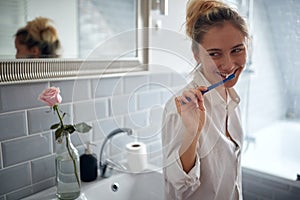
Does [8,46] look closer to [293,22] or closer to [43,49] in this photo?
[43,49]

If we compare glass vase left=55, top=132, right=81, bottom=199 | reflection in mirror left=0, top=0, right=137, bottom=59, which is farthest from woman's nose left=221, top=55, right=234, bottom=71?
glass vase left=55, top=132, right=81, bottom=199

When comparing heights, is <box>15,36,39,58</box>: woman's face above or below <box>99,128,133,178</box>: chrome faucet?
above

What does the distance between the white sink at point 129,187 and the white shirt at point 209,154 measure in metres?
0.18

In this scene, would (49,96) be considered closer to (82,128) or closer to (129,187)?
(82,128)

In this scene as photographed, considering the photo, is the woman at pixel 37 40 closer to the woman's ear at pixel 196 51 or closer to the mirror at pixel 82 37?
the mirror at pixel 82 37

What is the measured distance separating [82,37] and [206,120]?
0.51 m

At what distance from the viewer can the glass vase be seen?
80 cm

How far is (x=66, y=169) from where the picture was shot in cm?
80

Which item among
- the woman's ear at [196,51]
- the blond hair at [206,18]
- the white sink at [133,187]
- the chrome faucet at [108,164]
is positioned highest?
the blond hair at [206,18]

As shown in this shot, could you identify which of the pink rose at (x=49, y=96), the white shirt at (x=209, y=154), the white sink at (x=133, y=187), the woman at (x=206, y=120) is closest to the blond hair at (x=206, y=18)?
the woman at (x=206, y=120)

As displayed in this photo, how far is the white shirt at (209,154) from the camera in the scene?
0.69 meters

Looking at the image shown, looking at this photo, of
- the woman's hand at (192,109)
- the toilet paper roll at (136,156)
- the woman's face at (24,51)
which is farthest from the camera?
the toilet paper roll at (136,156)

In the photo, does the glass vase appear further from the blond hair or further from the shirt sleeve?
the blond hair

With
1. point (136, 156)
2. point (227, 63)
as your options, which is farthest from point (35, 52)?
point (227, 63)
